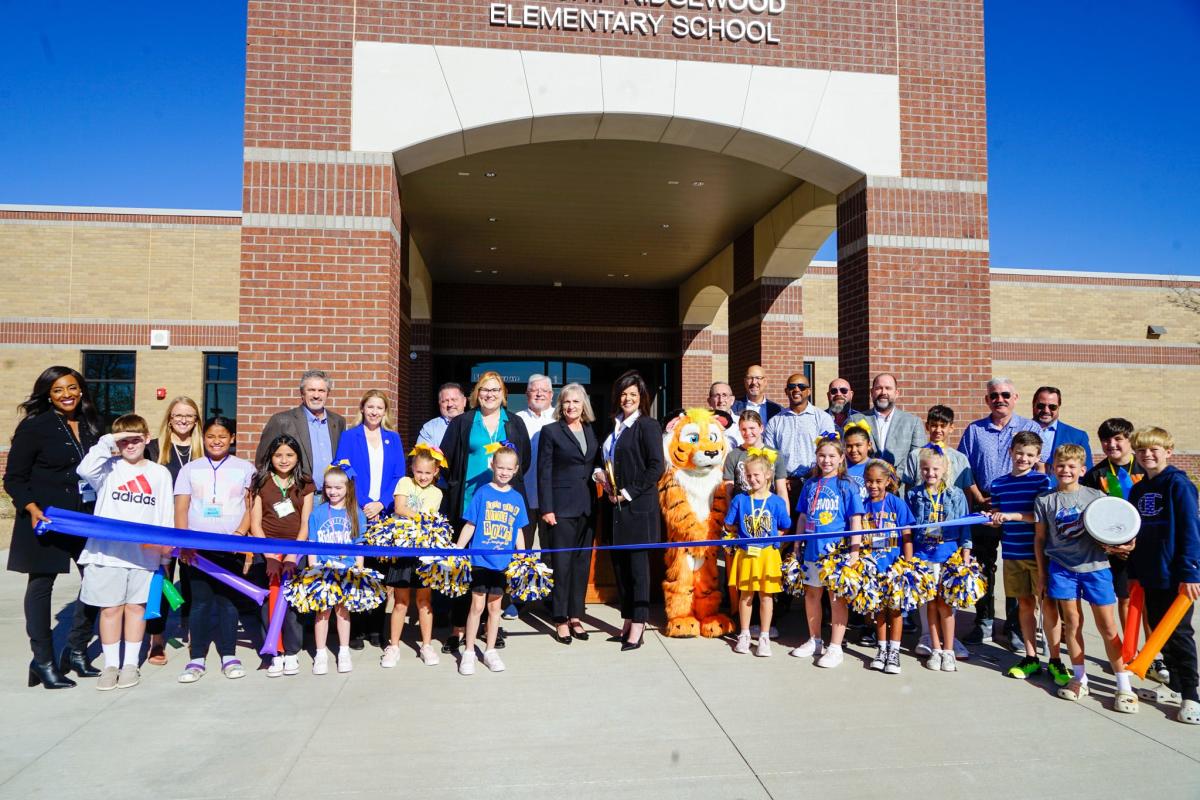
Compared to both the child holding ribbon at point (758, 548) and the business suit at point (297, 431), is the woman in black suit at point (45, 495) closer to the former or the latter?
the business suit at point (297, 431)

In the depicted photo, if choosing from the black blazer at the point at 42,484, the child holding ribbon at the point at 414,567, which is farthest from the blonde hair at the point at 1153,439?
the black blazer at the point at 42,484

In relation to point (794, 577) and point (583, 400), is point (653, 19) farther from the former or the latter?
point (794, 577)

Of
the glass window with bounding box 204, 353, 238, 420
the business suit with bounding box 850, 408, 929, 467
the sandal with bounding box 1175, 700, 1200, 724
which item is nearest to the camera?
the sandal with bounding box 1175, 700, 1200, 724

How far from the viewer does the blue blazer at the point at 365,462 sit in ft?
18.2

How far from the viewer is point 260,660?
5277 mm

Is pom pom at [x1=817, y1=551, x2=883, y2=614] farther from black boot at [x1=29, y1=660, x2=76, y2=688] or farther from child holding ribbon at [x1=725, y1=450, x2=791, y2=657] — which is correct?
black boot at [x1=29, y1=660, x2=76, y2=688]

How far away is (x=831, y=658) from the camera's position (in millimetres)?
5145

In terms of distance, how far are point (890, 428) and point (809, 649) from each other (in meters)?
1.85

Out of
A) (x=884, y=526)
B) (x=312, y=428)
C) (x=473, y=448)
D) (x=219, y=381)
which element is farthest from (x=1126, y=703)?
(x=219, y=381)

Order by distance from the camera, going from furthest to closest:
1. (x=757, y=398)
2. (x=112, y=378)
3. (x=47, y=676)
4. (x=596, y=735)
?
(x=112, y=378)
(x=757, y=398)
(x=47, y=676)
(x=596, y=735)

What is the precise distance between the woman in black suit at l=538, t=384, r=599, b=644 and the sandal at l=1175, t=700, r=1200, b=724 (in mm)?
3603

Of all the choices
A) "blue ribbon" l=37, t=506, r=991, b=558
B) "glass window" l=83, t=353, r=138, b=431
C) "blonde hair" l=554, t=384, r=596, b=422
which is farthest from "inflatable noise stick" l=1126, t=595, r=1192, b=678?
"glass window" l=83, t=353, r=138, b=431

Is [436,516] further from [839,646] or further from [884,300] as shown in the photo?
[884,300]

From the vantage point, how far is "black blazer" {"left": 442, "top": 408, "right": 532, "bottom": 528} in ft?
18.5
